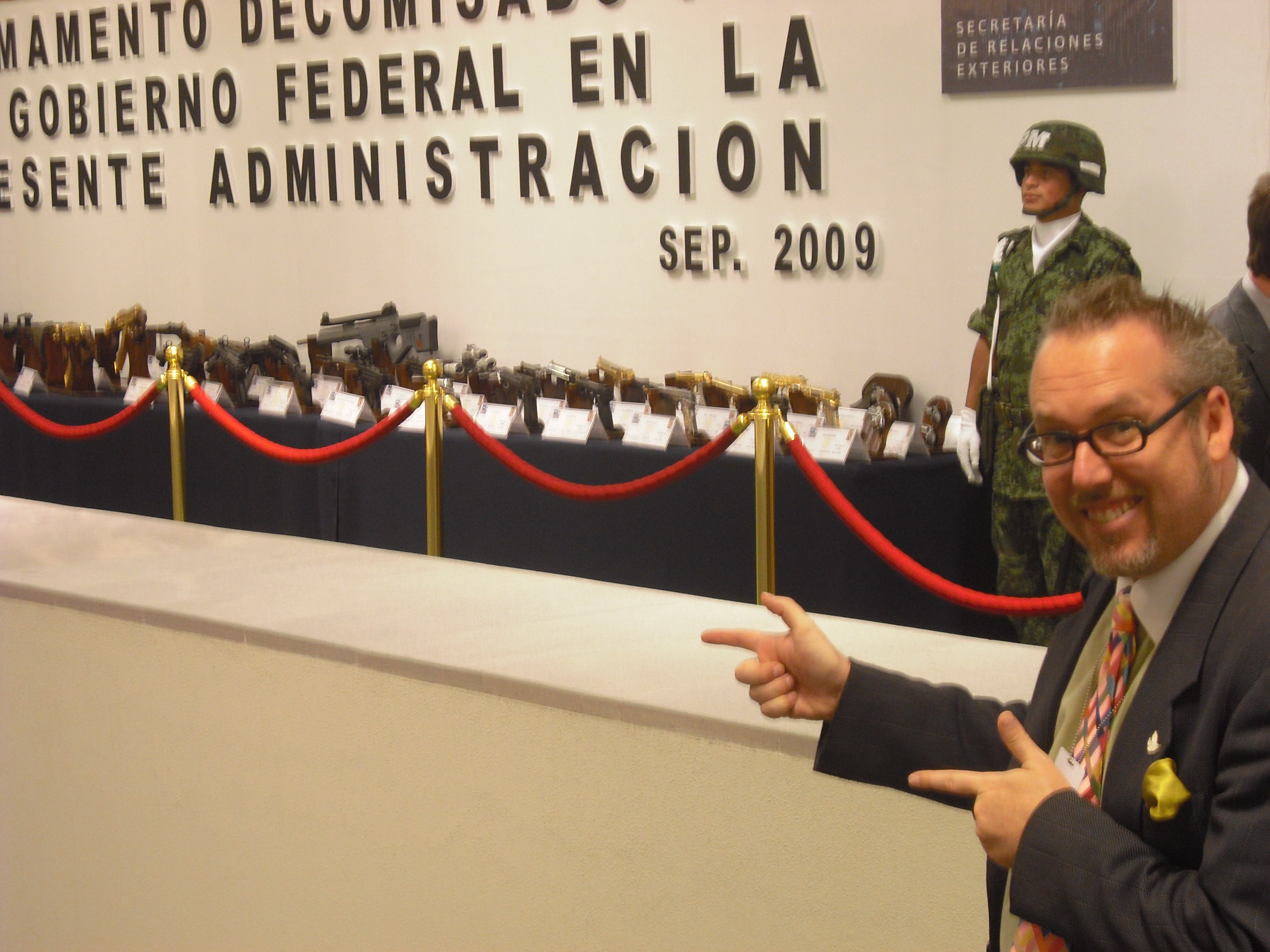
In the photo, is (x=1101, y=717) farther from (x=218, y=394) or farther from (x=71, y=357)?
(x=71, y=357)

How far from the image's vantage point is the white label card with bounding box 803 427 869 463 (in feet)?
16.3

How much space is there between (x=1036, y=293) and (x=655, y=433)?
1484mm

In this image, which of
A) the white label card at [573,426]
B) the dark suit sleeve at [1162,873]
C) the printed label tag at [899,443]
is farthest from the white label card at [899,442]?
the dark suit sleeve at [1162,873]

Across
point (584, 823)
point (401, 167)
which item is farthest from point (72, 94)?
point (584, 823)

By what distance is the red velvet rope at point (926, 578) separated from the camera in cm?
321

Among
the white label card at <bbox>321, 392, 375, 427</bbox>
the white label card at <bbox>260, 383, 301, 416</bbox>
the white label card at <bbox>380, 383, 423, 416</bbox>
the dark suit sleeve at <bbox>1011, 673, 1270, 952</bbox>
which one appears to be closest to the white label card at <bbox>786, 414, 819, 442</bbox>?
the white label card at <bbox>380, 383, 423, 416</bbox>

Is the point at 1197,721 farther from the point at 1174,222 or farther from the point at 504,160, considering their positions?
the point at 504,160

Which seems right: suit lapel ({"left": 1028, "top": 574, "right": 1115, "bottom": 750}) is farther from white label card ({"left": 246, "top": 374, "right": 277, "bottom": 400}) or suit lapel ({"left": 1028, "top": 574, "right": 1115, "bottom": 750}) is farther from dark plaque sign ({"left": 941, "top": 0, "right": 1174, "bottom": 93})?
white label card ({"left": 246, "top": 374, "right": 277, "bottom": 400})

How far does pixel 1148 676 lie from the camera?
4.24 feet

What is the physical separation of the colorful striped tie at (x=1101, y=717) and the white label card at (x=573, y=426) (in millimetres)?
4176

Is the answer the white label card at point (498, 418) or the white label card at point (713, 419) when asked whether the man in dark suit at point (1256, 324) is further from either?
the white label card at point (498, 418)

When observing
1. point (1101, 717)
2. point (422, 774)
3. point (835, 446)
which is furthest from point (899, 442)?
point (1101, 717)

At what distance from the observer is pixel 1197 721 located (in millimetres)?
1236

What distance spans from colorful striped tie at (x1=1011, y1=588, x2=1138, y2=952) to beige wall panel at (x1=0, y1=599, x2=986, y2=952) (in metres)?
0.78
